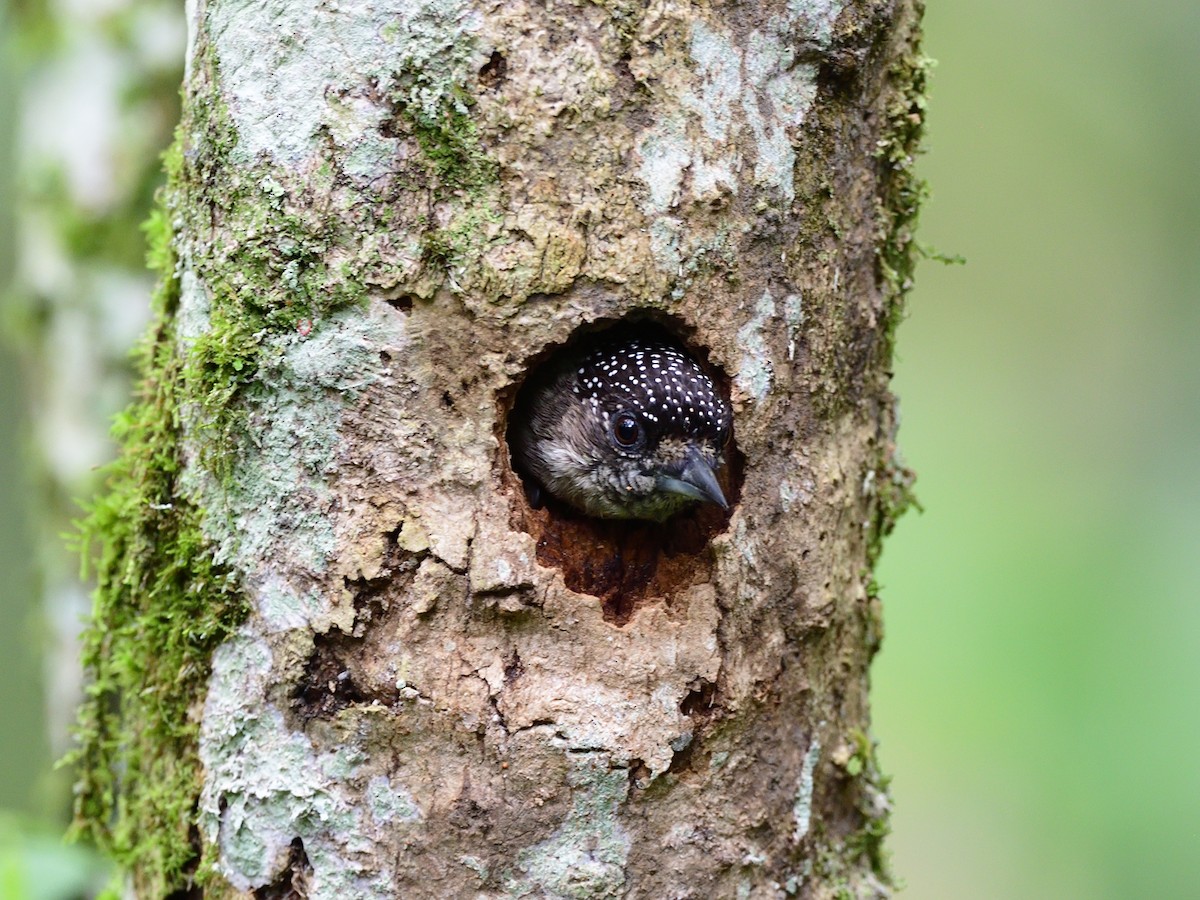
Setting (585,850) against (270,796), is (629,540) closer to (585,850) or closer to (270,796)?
(585,850)

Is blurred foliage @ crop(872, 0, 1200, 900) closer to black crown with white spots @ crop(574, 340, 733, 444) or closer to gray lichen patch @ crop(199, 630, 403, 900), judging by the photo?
black crown with white spots @ crop(574, 340, 733, 444)

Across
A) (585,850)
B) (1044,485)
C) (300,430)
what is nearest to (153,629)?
(300,430)

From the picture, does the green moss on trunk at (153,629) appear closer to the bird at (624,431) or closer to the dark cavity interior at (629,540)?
the dark cavity interior at (629,540)

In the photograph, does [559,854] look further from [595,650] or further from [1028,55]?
[1028,55]

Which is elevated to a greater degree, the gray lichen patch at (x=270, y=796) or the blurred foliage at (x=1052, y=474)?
the blurred foliage at (x=1052, y=474)

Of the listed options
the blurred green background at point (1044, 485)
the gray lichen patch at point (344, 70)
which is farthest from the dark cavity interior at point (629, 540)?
the blurred green background at point (1044, 485)

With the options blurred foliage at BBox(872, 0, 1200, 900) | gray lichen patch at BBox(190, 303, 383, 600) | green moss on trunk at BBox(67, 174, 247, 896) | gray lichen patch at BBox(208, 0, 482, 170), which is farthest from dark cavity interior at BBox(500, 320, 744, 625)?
blurred foliage at BBox(872, 0, 1200, 900)
